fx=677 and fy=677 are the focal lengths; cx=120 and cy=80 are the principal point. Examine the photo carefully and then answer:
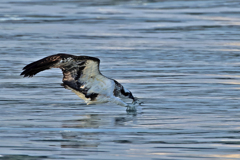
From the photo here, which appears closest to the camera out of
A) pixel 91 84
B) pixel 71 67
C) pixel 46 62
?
pixel 46 62

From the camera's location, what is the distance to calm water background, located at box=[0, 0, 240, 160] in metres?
8.81

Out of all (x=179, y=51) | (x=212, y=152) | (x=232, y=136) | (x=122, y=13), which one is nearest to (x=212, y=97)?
(x=232, y=136)

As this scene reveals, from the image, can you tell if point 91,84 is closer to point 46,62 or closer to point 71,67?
point 71,67

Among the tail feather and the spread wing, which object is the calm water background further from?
the tail feather

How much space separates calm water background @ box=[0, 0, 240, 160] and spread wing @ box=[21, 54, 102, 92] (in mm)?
575

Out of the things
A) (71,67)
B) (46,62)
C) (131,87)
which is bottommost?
(131,87)

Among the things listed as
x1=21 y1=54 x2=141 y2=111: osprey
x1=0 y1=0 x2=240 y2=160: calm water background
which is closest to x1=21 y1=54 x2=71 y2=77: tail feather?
x1=21 y1=54 x2=141 y2=111: osprey

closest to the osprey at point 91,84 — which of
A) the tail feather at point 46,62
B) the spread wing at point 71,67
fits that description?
the spread wing at point 71,67

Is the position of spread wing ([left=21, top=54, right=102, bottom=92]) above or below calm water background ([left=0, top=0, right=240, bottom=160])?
above

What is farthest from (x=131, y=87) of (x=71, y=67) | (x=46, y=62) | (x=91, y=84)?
(x=46, y=62)

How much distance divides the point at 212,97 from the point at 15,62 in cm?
617

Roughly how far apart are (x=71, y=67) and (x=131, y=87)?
2.91m

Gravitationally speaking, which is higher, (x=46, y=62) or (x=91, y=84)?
(x=46, y=62)

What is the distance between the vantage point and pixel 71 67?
10.9 m
